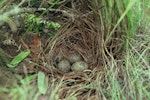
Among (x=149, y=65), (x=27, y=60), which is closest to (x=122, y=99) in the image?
(x=149, y=65)

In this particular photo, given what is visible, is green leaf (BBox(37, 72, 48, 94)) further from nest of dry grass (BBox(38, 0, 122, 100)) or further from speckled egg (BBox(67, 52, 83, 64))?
speckled egg (BBox(67, 52, 83, 64))

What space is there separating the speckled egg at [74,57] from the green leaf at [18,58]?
0.69 feet

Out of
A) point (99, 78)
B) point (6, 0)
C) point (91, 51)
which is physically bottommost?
point (99, 78)

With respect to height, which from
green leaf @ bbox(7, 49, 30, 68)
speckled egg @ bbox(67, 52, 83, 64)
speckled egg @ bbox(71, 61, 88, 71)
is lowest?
Answer: speckled egg @ bbox(71, 61, 88, 71)

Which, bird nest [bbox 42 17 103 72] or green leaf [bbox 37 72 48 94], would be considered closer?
green leaf [bbox 37 72 48 94]

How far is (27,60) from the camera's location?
5.39 ft

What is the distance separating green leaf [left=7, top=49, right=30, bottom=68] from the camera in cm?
159

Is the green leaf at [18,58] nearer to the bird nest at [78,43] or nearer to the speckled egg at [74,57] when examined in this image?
the bird nest at [78,43]

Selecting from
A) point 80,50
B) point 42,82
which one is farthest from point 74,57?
point 42,82

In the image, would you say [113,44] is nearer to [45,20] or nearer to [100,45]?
[100,45]

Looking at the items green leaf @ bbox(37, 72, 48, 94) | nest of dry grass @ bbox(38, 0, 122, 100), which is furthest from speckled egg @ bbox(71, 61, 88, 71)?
green leaf @ bbox(37, 72, 48, 94)

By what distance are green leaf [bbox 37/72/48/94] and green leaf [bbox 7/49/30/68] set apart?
0.12 m

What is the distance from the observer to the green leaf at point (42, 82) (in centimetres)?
146

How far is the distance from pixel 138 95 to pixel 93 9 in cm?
47
